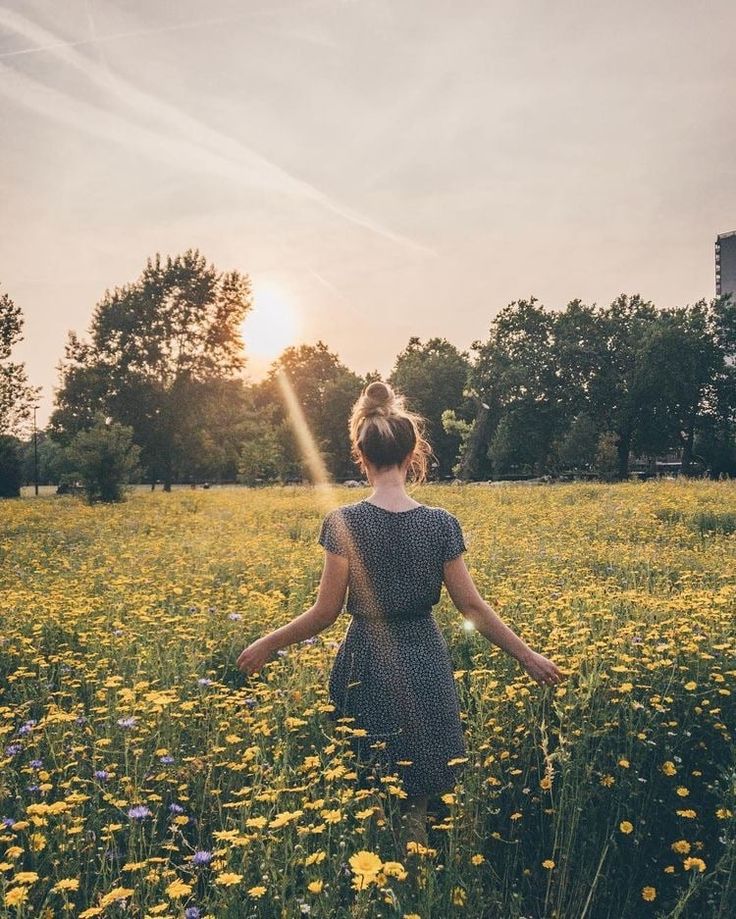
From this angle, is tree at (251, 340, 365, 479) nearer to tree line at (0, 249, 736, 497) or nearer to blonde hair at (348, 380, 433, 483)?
tree line at (0, 249, 736, 497)

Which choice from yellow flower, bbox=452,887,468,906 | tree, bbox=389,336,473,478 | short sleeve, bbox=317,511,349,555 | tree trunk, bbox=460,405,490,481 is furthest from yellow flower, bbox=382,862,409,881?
tree, bbox=389,336,473,478

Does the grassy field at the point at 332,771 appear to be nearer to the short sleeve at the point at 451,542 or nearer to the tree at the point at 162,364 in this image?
the short sleeve at the point at 451,542

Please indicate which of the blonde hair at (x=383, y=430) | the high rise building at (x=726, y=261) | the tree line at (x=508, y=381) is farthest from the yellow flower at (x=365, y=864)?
the high rise building at (x=726, y=261)

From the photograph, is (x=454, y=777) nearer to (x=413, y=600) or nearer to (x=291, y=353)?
(x=413, y=600)

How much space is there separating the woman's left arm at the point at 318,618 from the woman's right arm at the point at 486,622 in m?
0.46

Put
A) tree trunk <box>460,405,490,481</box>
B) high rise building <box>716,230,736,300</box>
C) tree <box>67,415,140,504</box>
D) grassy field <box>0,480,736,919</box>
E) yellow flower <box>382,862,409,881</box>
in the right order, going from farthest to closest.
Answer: high rise building <box>716,230,736,300</box>
tree trunk <box>460,405,490,481</box>
tree <box>67,415,140,504</box>
grassy field <box>0,480,736,919</box>
yellow flower <box>382,862,409,881</box>

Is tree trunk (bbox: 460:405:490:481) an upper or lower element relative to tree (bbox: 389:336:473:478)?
lower

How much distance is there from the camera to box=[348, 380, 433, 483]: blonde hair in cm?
308

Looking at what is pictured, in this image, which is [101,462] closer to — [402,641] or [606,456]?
[402,641]

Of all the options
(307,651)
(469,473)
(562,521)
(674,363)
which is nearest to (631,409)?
(674,363)

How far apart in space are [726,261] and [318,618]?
8418 centimetres

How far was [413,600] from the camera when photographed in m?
3.10

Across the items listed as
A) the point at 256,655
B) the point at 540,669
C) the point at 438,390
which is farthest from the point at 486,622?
the point at 438,390

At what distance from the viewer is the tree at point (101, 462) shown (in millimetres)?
27156
